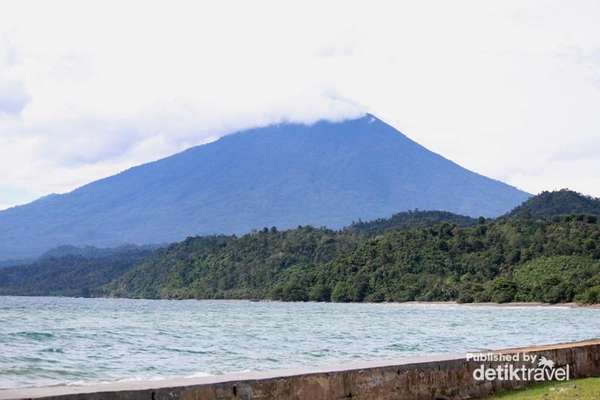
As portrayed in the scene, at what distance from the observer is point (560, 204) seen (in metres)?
170

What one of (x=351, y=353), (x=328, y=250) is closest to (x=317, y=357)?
(x=351, y=353)

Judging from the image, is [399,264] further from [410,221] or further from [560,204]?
[560,204]

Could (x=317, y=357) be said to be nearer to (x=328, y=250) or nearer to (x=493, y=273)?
(x=493, y=273)

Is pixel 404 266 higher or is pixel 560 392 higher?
pixel 404 266

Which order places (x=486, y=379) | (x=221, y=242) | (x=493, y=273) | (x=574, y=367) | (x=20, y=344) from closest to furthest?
(x=486, y=379) < (x=574, y=367) < (x=20, y=344) < (x=493, y=273) < (x=221, y=242)

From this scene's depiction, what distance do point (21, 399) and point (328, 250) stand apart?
136 m

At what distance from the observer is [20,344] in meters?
28.3

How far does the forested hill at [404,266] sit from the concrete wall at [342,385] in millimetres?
80711

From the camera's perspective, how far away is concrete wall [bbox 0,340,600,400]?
8445 mm

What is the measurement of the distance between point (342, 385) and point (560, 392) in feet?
8.93

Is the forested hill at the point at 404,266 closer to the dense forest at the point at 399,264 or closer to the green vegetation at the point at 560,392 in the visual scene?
the dense forest at the point at 399,264

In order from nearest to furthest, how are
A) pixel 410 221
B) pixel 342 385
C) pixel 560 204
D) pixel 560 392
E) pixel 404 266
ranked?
1. pixel 342 385
2. pixel 560 392
3. pixel 404 266
4. pixel 560 204
5. pixel 410 221

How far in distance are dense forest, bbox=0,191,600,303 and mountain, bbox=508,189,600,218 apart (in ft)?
1.07

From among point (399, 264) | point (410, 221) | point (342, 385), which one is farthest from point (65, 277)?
point (342, 385)
